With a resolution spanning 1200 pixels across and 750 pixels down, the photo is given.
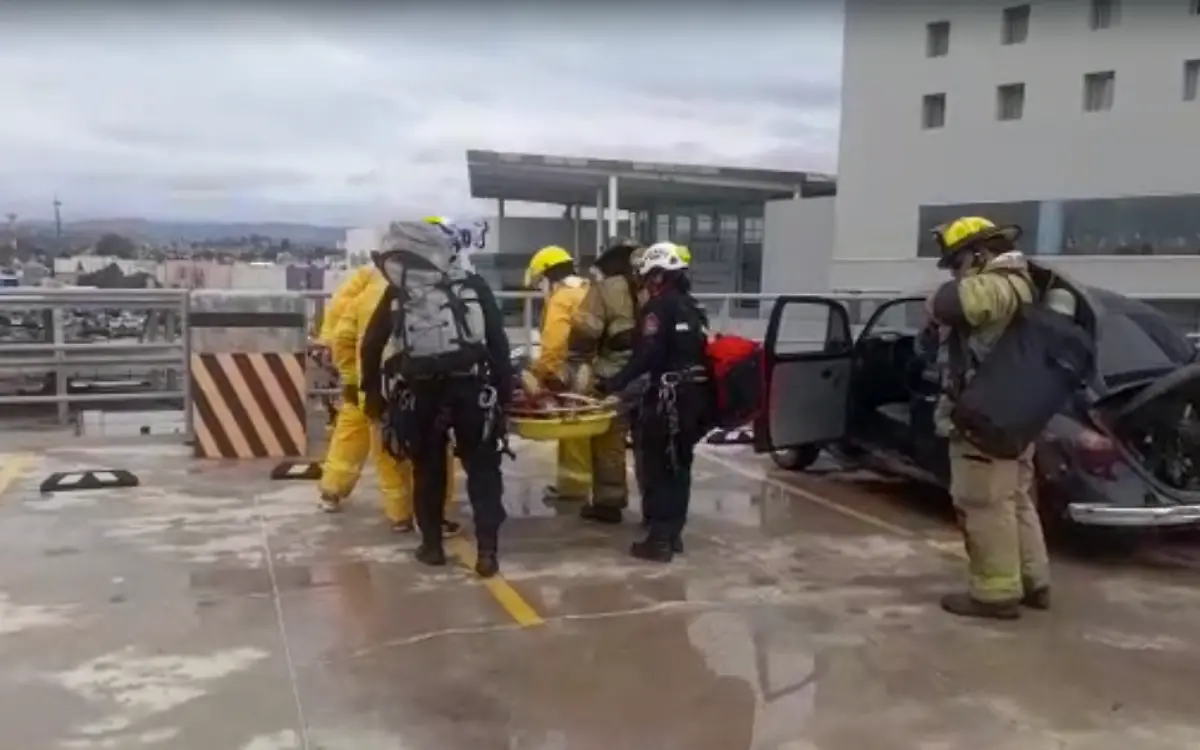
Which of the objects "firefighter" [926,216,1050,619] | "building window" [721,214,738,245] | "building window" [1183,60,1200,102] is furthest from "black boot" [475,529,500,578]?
"building window" [721,214,738,245]

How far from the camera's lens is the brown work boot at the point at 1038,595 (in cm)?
540

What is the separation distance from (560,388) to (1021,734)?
344 cm

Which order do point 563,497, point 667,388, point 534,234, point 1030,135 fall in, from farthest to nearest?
point 534,234
point 1030,135
point 563,497
point 667,388

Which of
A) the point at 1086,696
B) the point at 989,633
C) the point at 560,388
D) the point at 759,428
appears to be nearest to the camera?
the point at 1086,696

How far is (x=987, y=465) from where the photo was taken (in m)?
5.21

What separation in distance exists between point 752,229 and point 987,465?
37212 mm

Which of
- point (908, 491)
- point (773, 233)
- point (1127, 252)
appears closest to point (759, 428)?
point (908, 491)

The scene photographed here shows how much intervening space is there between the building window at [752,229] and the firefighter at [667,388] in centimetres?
3594

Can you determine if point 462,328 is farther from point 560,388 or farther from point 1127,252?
point 1127,252

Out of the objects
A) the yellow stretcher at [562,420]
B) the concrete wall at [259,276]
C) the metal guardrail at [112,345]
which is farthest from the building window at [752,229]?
the yellow stretcher at [562,420]

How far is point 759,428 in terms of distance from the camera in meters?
7.79

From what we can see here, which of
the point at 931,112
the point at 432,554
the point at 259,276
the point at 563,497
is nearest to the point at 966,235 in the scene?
the point at 432,554

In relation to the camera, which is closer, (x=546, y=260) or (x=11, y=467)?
(x=546, y=260)

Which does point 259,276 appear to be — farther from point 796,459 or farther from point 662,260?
point 662,260
